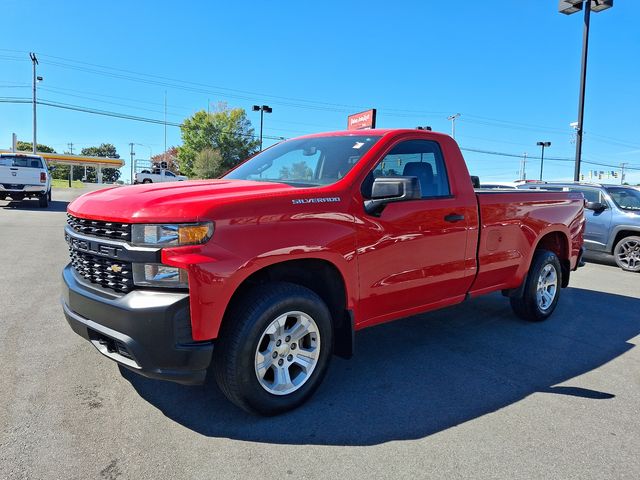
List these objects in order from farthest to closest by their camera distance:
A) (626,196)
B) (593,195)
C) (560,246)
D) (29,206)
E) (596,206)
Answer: (29,206) < (593,195) < (626,196) < (596,206) < (560,246)

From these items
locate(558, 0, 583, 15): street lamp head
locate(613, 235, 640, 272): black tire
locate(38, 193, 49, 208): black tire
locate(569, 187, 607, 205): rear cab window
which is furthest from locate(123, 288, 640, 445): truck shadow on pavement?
locate(38, 193, 49, 208): black tire

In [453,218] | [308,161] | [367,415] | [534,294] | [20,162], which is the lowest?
[367,415]

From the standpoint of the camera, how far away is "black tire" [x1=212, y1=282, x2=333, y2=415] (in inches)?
112

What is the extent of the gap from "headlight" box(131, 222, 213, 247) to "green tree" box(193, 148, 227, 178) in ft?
156

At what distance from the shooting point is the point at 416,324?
525 cm

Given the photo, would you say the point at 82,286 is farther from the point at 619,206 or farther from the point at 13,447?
the point at 619,206

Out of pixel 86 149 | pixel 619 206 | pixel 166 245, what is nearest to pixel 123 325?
pixel 166 245

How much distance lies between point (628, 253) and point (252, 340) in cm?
962

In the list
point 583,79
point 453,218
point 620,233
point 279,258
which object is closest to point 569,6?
point 583,79

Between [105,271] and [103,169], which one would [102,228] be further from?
[103,169]

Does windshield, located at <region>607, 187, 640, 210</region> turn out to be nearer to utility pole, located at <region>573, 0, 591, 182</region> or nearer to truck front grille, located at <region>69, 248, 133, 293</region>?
utility pole, located at <region>573, 0, 591, 182</region>

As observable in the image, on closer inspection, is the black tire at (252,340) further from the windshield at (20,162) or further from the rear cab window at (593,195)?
the windshield at (20,162)

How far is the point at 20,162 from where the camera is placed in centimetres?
1683

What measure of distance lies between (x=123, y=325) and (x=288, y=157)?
2141 mm
